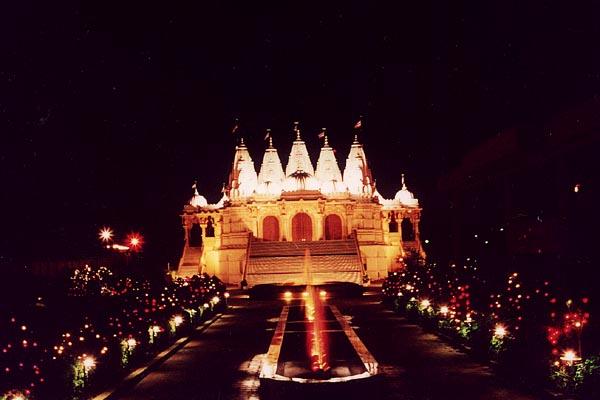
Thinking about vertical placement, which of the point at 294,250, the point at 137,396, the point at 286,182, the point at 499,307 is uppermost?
the point at 286,182

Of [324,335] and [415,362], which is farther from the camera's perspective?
[324,335]

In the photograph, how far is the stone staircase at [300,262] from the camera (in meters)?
59.6

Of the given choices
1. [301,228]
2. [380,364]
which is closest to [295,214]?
[301,228]

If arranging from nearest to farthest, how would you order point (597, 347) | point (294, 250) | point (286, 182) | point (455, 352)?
point (597, 347) → point (455, 352) → point (294, 250) → point (286, 182)

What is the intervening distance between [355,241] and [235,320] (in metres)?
29.9

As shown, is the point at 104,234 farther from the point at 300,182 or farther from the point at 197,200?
the point at 197,200

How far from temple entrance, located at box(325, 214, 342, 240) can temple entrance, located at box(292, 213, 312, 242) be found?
164 centimetres

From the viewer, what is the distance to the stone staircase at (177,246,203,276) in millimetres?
71250

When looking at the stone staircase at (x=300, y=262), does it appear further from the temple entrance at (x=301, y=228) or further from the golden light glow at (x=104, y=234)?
the golden light glow at (x=104, y=234)

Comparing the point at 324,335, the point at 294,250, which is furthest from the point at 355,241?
Answer: the point at 324,335

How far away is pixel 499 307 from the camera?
54.1 feet

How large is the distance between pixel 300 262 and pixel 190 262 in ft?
46.4

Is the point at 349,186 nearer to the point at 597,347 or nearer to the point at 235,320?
the point at 235,320

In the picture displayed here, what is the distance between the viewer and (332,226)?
7156 cm
